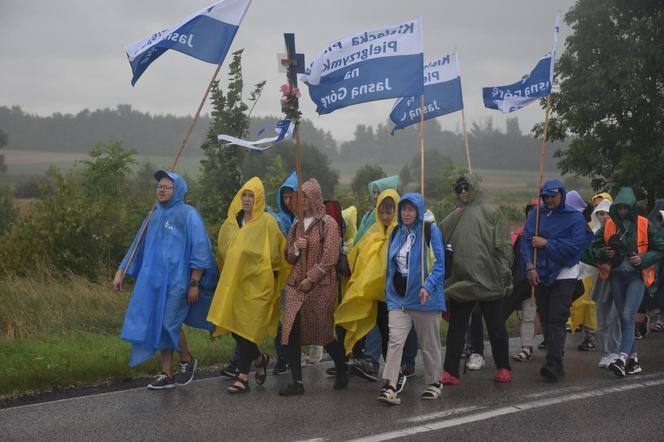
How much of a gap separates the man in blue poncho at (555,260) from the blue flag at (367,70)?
5.58ft

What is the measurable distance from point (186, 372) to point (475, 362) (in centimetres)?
277

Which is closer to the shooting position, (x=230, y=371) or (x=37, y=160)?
(x=230, y=371)

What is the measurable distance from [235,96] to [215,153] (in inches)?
43.9

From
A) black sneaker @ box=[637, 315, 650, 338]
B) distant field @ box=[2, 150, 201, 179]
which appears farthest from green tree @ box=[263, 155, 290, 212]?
distant field @ box=[2, 150, 201, 179]

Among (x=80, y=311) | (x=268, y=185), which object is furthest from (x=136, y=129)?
(x=80, y=311)

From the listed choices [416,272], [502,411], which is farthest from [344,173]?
[502,411]

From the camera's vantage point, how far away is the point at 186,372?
7043mm

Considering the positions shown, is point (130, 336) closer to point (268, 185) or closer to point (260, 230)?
point (260, 230)

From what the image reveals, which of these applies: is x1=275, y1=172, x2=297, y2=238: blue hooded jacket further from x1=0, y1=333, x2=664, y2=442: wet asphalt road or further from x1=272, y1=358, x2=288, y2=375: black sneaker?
x1=0, y1=333, x2=664, y2=442: wet asphalt road

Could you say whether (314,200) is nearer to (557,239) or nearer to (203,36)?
(203,36)

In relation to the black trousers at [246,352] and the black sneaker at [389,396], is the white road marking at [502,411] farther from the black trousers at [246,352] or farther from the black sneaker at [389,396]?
the black trousers at [246,352]

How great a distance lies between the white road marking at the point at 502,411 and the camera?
5.51 m

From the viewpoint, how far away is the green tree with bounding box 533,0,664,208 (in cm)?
1853

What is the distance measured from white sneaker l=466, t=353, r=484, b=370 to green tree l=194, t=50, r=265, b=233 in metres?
7.30
